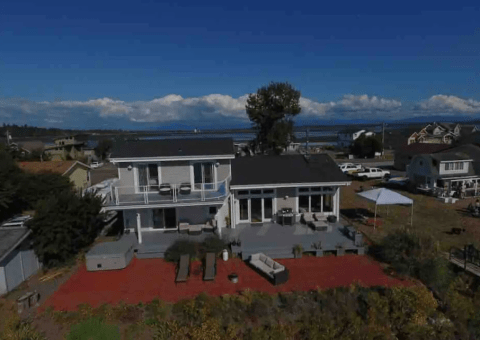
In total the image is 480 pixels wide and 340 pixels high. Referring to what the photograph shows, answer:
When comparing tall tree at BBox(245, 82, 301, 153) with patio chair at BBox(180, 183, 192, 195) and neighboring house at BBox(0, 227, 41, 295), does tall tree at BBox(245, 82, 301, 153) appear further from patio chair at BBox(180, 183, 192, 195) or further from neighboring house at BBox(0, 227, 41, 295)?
neighboring house at BBox(0, 227, 41, 295)

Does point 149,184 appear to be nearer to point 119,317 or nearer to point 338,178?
point 119,317

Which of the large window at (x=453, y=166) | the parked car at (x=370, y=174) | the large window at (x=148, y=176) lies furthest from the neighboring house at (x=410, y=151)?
the large window at (x=148, y=176)

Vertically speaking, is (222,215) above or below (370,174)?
above

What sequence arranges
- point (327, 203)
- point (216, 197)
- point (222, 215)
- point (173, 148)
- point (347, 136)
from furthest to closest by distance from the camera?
1. point (347, 136)
2. point (327, 203)
3. point (173, 148)
4. point (222, 215)
5. point (216, 197)

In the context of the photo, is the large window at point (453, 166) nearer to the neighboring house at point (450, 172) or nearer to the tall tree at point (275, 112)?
the neighboring house at point (450, 172)

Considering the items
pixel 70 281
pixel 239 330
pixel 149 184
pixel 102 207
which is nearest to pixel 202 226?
pixel 149 184

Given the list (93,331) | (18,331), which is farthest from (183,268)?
(18,331)

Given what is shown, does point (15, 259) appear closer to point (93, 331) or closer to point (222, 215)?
point (93, 331)
